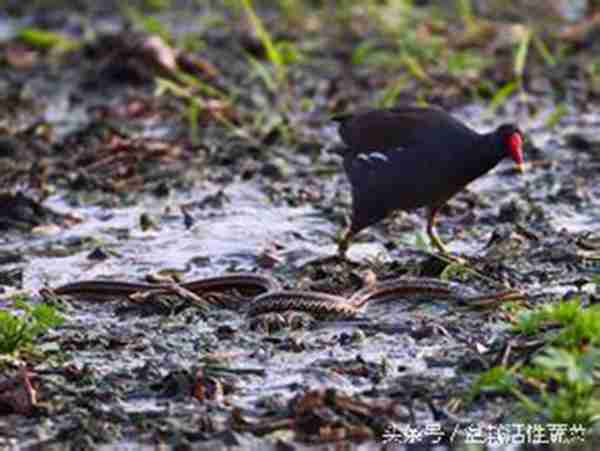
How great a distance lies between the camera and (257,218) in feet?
32.1

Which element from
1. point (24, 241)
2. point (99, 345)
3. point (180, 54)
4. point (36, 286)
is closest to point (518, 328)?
point (99, 345)

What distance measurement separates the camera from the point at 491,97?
12656 mm

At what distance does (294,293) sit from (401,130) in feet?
4.90

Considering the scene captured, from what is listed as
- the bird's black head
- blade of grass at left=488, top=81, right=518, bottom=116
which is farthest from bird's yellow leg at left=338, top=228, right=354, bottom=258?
blade of grass at left=488, top=81, right=518, bottom=116

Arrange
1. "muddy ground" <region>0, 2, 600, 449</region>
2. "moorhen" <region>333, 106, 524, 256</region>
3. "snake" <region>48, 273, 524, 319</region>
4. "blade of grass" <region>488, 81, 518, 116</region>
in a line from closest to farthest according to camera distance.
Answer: "muddy ground" <region>0, 2, 600, 449</region> → "snake" <region>48, 273, 524, 319</region> → "moorhen" <region>333, 106, 524, 256</region> → "blade of grass" <region>488, 81, 518, 116</region>

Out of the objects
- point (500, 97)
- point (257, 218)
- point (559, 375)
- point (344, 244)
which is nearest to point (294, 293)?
point (344, 244)

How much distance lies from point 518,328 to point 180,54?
737 cm

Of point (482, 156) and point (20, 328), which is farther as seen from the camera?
point (482, 156)

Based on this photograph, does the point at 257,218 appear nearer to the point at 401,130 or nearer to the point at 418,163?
the point at 401,130

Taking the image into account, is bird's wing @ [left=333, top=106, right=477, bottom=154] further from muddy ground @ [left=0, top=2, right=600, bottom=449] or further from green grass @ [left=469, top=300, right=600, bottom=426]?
green grass @ [left=469, top=300, right=600, bottom=426]

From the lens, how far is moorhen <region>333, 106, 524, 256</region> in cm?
841

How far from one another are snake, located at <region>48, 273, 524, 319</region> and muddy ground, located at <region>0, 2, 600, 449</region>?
0.26 ft

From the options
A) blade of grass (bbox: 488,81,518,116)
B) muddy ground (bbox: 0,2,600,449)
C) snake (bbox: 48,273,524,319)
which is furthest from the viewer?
blade of grass (bbox: 488,81,518,116)

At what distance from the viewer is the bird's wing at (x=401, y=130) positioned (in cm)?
849
